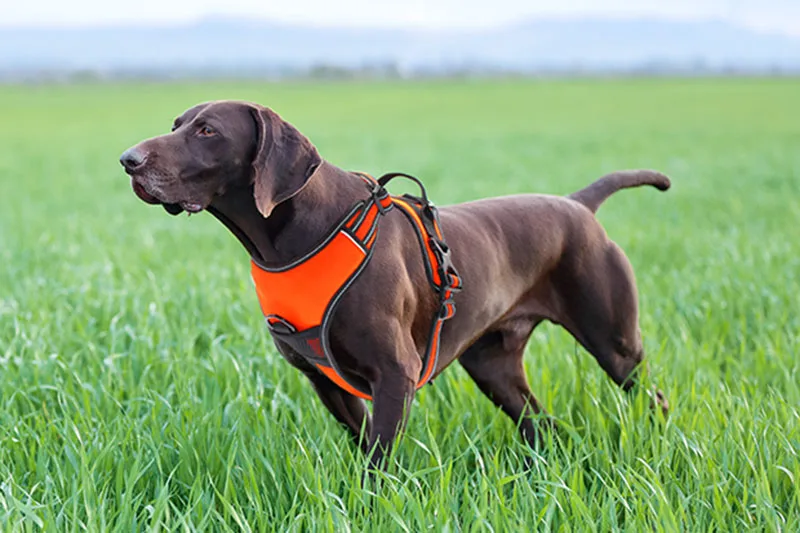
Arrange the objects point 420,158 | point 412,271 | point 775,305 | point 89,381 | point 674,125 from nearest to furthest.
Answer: point 412,271 → point 89,381 → point 775,305 → point 420,158 → point 674,125

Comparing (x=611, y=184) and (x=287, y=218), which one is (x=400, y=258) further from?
(x=611, y=184)

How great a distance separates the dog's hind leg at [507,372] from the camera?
351 centimetres

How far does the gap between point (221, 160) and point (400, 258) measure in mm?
678

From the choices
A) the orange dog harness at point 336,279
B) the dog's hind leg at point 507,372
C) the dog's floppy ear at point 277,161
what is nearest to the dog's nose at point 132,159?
the dog's floppy ear at point 277,161

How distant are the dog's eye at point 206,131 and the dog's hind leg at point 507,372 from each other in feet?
4.68

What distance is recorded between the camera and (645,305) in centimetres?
553

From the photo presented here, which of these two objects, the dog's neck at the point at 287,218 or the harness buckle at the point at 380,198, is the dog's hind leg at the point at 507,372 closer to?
the harness buckle at the point at 380,198

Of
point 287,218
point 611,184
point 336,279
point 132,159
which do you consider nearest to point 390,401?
point 336,279

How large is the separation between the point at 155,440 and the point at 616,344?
1.83m

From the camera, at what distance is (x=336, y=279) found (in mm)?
2748

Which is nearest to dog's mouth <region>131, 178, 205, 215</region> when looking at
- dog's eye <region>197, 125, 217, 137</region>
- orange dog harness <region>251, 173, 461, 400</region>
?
dog's eye <region>197, 125, 217, 137</region>

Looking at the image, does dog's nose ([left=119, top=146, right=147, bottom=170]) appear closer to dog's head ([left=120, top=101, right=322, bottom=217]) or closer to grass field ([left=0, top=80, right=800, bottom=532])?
dog's head ([left=120, top=101, right=322, bottom=217])

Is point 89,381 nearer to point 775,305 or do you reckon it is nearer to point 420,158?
point 775,305

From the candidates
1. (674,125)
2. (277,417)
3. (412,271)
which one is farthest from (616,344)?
(674,125)
